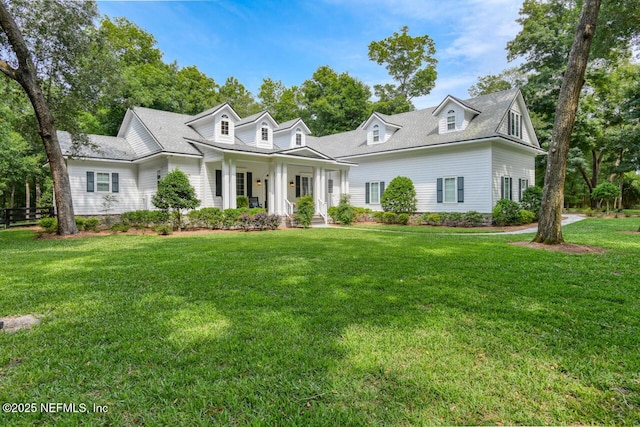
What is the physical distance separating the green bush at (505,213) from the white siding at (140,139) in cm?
1712

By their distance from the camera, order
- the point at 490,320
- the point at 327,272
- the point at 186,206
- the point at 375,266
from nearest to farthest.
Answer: the point at 490,320
the point at 327,272
the point at 375,266
the point at 186,206

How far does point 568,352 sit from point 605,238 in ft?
31.6

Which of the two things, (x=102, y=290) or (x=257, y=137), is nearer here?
(x=102, y=290)

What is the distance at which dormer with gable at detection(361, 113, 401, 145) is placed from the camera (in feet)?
70.0

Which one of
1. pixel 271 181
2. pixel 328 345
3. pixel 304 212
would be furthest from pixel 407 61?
pixel 328 345

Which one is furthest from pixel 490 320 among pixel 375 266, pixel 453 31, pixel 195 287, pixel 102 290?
pixel 453 31

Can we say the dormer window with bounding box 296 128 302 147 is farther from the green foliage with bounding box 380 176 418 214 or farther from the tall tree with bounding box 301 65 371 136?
the tall tree with bounding box 301 65 371 136

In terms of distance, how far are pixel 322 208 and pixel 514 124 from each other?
11.6 meters

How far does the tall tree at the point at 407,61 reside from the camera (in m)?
34.0

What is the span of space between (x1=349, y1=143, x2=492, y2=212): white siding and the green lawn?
11.2 meters

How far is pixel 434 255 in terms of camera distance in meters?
7.40

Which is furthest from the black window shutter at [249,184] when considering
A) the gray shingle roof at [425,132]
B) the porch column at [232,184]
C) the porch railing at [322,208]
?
the gray shingle roof at [425,132]

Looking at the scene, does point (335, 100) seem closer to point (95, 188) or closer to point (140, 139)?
point (140, 139)

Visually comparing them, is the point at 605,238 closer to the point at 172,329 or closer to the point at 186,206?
the point at 172,329
